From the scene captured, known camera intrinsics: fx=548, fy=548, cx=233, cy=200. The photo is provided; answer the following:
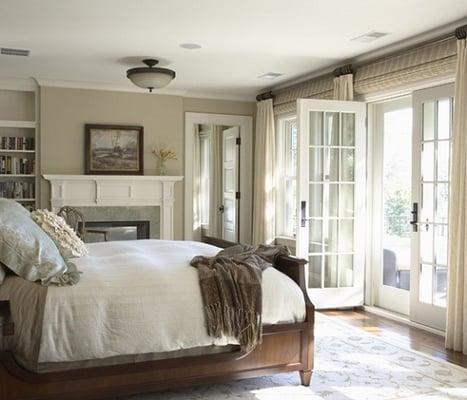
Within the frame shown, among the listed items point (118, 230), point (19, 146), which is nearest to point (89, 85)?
point (19, 146)

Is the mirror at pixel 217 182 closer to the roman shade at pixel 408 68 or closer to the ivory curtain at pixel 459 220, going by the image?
the roman shade at pixel 408 68

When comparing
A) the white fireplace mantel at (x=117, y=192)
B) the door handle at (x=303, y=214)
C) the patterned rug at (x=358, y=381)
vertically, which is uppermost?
the white fireplace mantel at (x=117, y=192)

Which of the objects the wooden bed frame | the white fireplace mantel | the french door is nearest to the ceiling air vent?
the white fireplace mantel

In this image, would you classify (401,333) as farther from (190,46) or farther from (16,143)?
(16,143)

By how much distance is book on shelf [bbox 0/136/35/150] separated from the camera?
685cm

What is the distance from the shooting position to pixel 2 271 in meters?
3.01

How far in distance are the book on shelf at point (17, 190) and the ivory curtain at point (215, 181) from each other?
3155 millimetres

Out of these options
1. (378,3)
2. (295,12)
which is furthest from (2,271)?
(378,3)

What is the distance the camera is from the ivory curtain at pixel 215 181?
9148 mm

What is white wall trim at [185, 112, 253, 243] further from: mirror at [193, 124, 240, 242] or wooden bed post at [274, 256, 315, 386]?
wooden bed post at [274, 256, 315, 386]

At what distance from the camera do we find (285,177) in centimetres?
746

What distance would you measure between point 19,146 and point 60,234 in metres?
3.70

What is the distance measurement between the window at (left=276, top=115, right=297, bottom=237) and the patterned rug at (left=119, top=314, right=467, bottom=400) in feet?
10.7

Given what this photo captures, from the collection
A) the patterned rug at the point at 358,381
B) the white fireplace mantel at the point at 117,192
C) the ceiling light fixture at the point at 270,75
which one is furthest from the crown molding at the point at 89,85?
the patterned rug at the point at 358,381
